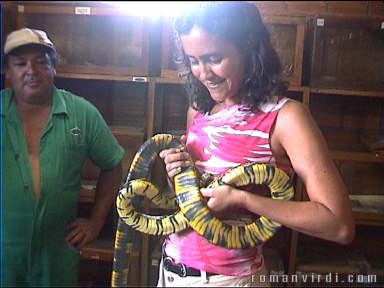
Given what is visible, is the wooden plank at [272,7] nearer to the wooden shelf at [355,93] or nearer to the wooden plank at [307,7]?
the wooden plank at [307,7]

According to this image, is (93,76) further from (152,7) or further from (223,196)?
(223,196)

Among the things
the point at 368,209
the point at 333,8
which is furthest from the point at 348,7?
the point at 368,209

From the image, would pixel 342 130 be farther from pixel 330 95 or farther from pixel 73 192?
pixel 73 192

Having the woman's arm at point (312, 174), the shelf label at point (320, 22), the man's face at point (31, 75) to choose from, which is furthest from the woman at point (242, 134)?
the man's face at point (31, 75)

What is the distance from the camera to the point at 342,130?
625 millimetres

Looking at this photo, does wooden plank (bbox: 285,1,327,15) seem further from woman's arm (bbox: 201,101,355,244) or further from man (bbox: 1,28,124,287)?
man (bbox: 1,28,124,287)

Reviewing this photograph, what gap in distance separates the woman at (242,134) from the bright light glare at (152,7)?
0.15ft

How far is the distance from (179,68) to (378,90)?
270mm

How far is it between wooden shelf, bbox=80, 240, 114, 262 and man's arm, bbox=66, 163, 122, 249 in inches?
0.4

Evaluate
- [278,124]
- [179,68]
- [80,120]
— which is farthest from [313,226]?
[80,120]

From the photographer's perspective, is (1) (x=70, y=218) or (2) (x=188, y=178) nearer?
(2) (x=188, y=178)

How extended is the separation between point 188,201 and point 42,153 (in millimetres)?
238

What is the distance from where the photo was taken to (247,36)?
542 millimetres

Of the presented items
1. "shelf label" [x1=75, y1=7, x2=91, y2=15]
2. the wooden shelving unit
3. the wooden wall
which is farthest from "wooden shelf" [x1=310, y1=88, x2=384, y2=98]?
"shelf label" [x1=75, y1=7, x2=91, y2=15]
